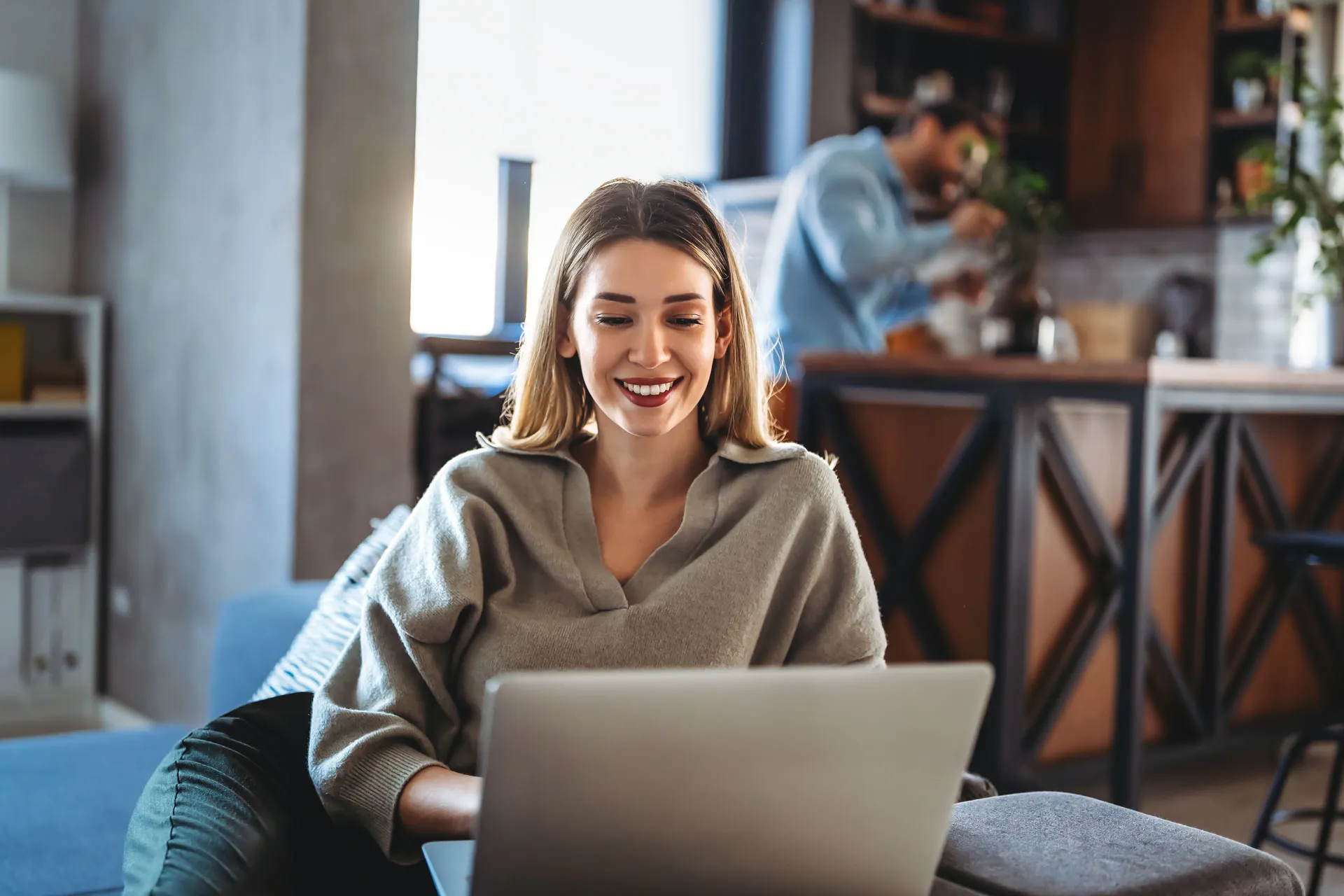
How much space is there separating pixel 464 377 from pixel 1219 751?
2.41 m

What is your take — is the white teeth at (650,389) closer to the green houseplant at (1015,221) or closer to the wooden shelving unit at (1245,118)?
the green houseplant at (1015,221)

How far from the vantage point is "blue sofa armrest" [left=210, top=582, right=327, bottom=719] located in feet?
6.71

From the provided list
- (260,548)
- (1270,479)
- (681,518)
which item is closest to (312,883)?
(681,518)

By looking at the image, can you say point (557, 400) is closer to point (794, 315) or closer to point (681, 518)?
point (681, 518)

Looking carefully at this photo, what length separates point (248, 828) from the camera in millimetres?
1261

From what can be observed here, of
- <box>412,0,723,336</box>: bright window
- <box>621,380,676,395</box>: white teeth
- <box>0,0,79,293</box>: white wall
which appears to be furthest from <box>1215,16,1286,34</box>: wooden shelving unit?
<box>621,380,676,395</box>: white teeth

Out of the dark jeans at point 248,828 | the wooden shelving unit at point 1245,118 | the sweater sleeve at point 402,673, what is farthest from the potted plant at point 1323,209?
the dark jeans at point 248,828

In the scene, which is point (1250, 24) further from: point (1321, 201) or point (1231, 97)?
point (1321, 201)

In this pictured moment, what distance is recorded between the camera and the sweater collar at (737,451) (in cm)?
141

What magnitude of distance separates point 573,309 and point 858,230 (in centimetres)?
213

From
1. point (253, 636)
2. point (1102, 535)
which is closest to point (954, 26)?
point (1102, 535)

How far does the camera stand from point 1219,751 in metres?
3.40

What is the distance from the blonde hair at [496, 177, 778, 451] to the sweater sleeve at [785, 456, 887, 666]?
117 mm

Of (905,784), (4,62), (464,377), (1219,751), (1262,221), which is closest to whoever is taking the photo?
(905,784)
